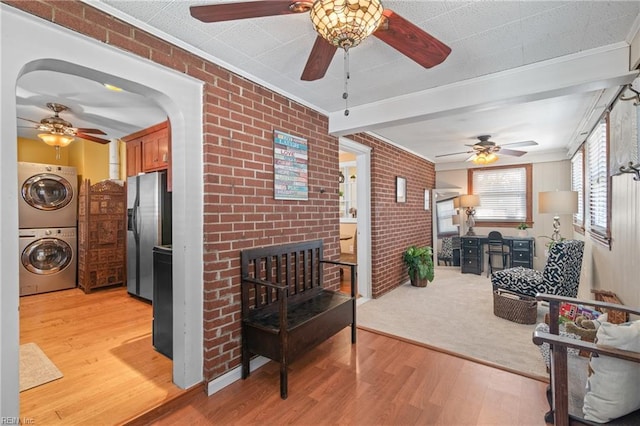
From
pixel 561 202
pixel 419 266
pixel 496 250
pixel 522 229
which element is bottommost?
pixel 419 266

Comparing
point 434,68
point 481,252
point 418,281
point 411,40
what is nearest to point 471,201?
point 481,252

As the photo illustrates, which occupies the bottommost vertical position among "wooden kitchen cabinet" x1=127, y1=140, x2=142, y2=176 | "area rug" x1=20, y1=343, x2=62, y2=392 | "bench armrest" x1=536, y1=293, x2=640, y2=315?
"area rug" x1=20, y1=343, x2=62, y2=392

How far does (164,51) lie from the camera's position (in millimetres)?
1829

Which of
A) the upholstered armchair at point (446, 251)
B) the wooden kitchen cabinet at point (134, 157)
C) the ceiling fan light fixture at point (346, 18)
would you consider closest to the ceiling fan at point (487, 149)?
the upholstered armchair at point (446, 251)

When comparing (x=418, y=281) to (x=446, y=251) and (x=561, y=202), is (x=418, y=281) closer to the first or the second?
(x=446, y=251)

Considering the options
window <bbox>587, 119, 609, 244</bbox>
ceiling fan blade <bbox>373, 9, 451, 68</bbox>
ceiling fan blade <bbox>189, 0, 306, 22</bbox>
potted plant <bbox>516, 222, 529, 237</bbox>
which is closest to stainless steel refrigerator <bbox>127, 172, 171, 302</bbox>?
ceiling fan blade <bbox>189, 0, 306, 22</bbox>

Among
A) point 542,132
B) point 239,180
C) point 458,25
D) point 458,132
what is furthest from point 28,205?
point 542,132

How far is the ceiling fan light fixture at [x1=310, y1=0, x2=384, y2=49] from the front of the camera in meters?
1.17

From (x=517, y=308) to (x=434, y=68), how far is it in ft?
8.93

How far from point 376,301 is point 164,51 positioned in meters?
3.53

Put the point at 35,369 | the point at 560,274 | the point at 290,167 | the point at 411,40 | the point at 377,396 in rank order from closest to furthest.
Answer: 1. the point at 411,40
2. the point at 377,396
3. the point at 35,369
4. the point at 290,167
5. the point at 560,274

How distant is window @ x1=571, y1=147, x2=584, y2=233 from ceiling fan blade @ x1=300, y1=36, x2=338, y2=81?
4.25 m

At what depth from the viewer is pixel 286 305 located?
2.08 meters

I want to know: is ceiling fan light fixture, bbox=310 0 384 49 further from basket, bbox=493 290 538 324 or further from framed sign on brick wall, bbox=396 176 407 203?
framed sign on brick wall, bbox=396 176 407 203
